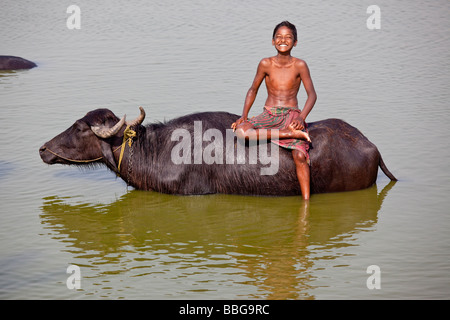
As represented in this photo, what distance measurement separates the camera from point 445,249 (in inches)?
249

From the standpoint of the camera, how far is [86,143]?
7871 millimetres

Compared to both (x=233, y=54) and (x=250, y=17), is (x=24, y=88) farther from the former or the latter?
(x=250, y=17)

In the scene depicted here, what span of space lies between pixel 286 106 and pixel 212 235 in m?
1.60

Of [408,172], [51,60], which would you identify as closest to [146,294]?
[408,172]

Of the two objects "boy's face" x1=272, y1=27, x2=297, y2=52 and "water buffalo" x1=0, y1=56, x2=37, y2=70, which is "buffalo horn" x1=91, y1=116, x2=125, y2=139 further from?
"water buffalo" x1=0, y1=56, x2=37, y2=70

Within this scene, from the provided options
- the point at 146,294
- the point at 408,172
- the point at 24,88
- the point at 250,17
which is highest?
the point at 250,17

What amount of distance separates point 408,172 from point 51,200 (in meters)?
3.83

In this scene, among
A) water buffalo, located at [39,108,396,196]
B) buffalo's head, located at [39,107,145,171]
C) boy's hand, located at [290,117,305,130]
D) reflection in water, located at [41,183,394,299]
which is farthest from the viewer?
buffalo's head, located at [39,107,145,171]

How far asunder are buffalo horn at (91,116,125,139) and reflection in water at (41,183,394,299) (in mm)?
700

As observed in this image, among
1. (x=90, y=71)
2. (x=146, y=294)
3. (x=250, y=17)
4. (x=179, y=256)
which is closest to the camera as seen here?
(x=146, y=294)

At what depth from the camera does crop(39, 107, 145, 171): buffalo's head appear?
7836 mm

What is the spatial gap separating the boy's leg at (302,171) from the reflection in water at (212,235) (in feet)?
0.43

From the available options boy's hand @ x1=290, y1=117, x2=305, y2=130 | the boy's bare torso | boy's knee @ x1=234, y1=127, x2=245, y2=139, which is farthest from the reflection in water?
the boy's bare torso

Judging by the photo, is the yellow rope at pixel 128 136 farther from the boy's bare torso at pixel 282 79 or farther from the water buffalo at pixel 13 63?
the water buffalo at pixel 13 63
